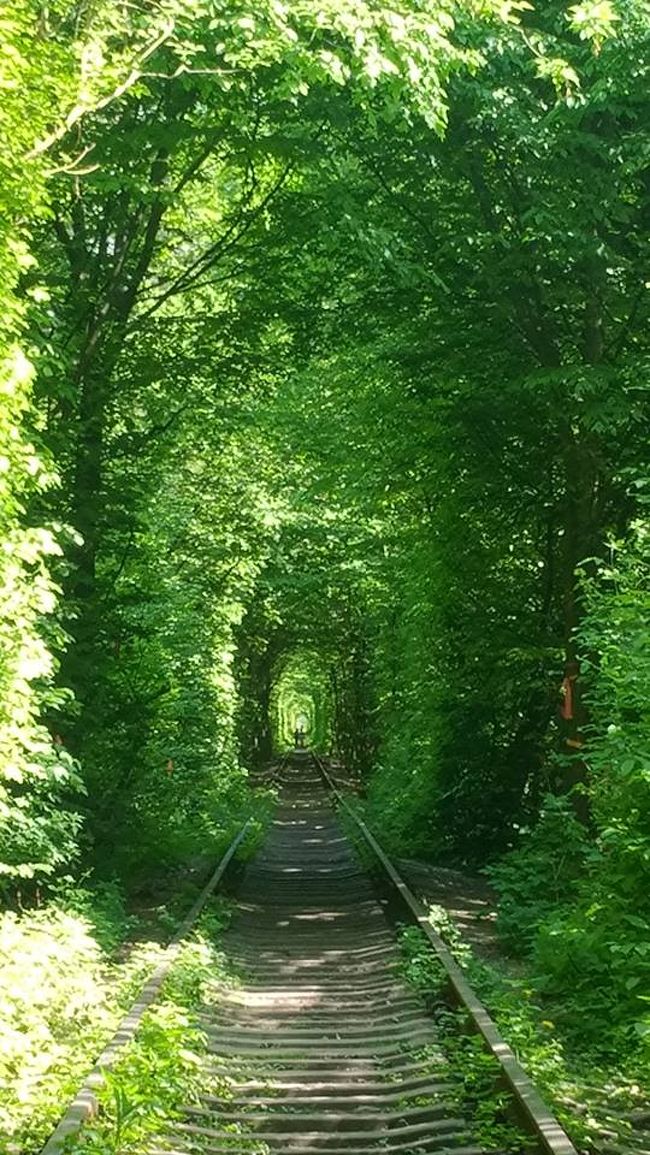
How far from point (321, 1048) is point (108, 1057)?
5.90 feet

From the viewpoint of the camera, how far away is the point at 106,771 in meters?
13.7

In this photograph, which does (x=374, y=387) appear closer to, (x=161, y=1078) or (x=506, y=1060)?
(x=506, y=1060)

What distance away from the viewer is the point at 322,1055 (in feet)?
24.1

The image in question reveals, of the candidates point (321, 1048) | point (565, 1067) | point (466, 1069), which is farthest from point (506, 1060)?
point (321, 1048)

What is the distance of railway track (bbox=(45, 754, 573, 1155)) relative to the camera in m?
5.80

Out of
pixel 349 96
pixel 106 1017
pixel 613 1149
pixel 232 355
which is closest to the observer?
pixel 613 1149

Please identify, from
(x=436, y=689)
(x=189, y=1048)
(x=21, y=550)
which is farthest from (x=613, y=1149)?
(x=436, y=689)

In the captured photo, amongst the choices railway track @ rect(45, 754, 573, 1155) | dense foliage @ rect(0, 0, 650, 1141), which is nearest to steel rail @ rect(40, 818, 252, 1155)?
railway track @ rect(45, 754, 573, 1155)

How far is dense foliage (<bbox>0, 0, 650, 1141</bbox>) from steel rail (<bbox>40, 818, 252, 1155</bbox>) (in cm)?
92

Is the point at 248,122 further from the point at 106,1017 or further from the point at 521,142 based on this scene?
the point at 106,1017

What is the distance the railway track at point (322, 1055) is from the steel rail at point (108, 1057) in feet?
0.68

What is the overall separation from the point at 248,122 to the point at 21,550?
21.1 ft

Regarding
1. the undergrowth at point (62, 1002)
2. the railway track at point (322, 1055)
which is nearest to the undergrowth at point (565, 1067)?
the railway track at point (322, 1055)

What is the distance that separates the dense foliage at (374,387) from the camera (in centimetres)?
799
